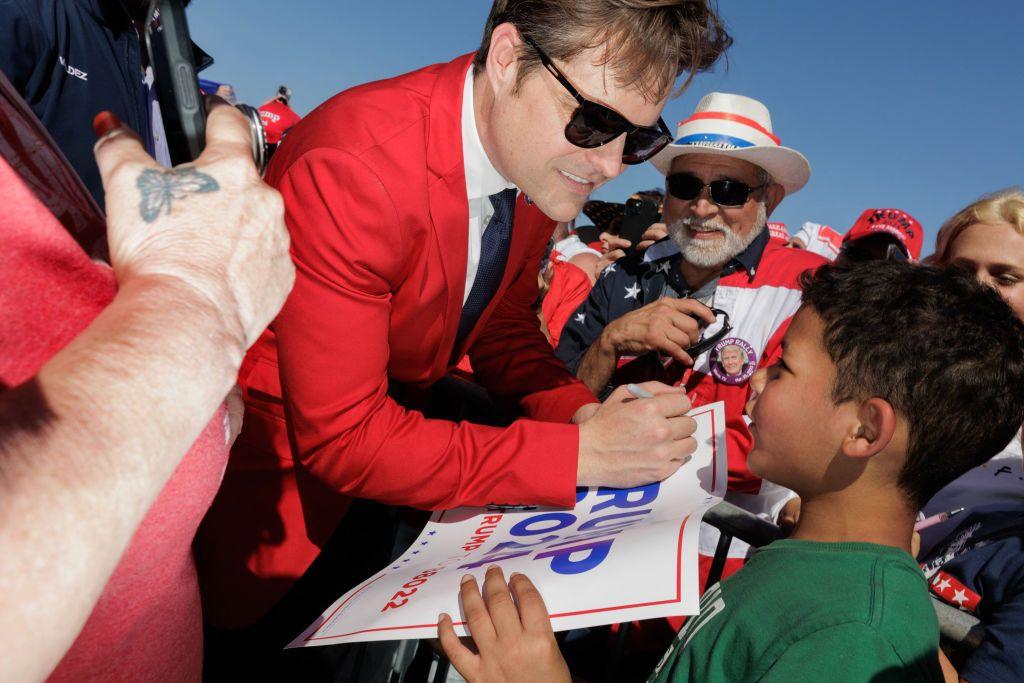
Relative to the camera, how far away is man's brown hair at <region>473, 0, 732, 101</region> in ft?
5.87

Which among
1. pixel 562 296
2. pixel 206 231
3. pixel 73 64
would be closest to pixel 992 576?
pixel 206 231

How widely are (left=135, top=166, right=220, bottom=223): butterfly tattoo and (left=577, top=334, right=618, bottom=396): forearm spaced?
248cm

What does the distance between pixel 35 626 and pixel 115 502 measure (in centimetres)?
10

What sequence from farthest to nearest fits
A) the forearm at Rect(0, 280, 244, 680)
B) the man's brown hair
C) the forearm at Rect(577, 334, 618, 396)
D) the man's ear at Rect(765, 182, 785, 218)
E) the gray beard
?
the man's ear at Rect(765, 182, 785, 218), the gray beard, the forearm at Rect(577, 334, 618, 396), the man's brown hair, the forearm at Rect(0, 280, 244, 680)

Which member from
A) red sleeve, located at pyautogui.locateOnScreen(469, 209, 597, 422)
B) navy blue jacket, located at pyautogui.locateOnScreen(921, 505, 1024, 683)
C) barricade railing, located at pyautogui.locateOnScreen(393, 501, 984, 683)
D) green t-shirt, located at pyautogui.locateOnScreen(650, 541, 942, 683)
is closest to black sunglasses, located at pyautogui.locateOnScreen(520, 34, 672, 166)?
red sleeve, located at pyautogui.locateOnScreen(469, 209, 597, 422)

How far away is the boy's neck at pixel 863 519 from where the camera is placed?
5.15ft

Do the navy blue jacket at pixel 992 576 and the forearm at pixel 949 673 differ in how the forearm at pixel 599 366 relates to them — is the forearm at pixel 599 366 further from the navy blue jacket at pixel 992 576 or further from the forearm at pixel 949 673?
the forearm at pixel 949 673

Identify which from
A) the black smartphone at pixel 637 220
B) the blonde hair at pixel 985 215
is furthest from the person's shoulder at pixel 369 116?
the black smartphone at pixel 637 220

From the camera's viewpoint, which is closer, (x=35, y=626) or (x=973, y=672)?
(x=35, y=626)

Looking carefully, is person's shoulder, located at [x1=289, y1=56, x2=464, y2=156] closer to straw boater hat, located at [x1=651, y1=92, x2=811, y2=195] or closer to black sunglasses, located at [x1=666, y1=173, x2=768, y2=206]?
straw boater hat, located at [x1=651, y1=92, x2=811, y2=195]

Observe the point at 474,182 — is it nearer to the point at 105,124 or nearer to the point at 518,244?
the point at 518,244

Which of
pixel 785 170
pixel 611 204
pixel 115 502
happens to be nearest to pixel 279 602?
pixel 115 502

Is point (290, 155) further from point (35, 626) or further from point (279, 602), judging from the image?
point (35, 626)

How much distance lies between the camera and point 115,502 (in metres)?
0.56
